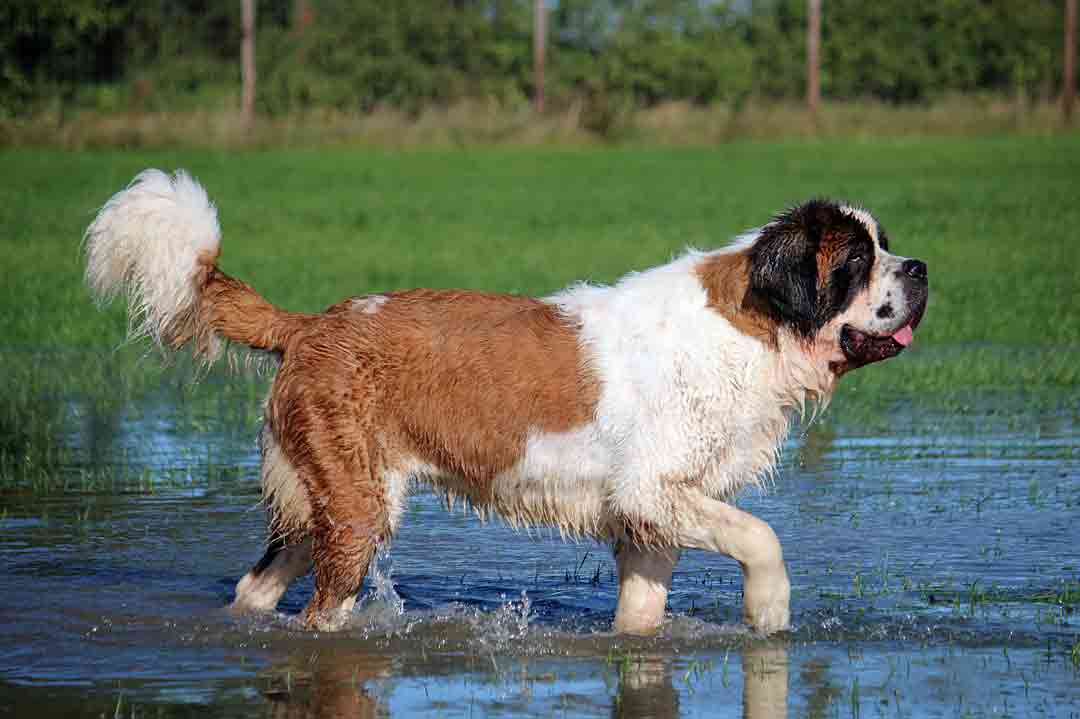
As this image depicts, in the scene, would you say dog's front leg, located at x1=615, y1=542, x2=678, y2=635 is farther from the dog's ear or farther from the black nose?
the black nose

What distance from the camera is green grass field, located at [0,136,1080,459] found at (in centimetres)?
1370

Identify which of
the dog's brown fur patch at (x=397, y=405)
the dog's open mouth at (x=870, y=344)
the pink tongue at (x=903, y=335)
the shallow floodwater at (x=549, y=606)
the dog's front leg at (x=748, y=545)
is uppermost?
the pink tongue at (x=903, y=335)

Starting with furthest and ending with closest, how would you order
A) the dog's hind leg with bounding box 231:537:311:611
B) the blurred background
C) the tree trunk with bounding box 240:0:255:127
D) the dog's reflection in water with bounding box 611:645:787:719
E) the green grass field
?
1. the tree trunk with bounding box 240:0:255:127
2. the blurred background
3. the green grass field
4. the dog's hind leg with bounding box 231:537:311:611
5. the dog's reflection in water with bounding box 611:645:787:719

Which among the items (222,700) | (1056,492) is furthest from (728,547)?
(1056,492)

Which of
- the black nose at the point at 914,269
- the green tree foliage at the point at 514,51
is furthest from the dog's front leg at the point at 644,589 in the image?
the green tree foliage at the point at 514,51

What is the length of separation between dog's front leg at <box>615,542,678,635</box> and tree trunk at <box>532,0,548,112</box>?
106ft

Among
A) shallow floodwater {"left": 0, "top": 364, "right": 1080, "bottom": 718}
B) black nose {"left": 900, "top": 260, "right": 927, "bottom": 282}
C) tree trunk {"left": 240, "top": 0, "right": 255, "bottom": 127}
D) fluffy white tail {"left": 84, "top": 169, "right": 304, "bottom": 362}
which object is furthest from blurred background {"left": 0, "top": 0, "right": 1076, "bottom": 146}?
black nose {"left": 900, "top": 260, "right": 927, "bottom": 282}

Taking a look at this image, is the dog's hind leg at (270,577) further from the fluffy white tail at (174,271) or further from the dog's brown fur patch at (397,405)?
the fluffy white tail at (174,271)

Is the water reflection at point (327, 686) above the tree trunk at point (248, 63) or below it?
below

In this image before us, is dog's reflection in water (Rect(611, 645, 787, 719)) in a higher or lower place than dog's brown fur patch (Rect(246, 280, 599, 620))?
lower

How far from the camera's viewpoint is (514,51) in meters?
43.9

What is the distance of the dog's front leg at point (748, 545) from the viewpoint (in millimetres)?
6590

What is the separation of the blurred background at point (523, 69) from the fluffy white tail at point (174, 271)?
23.2m

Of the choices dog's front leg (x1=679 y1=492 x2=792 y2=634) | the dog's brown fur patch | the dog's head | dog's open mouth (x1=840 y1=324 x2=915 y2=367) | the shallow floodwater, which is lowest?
the shallow floodwater
